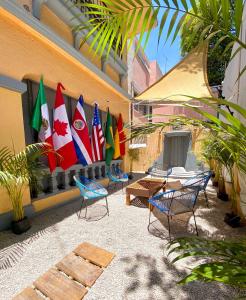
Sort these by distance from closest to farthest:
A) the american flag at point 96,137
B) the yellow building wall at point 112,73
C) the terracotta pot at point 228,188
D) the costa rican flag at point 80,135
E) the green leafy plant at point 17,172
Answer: the green leafy plant at point 17,172, the terracotta pot at point 228,188, the costa rican flag at point 80,135, the american flag at point 96,137, the yellow building wall at point 112,73

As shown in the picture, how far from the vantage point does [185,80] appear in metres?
4.99

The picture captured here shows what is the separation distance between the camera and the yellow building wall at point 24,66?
3.55m

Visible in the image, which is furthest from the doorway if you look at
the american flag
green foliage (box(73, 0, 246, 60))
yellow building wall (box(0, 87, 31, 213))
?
green foliage (box(73, 0, 246, 60))

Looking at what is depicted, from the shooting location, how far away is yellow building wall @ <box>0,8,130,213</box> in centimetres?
355

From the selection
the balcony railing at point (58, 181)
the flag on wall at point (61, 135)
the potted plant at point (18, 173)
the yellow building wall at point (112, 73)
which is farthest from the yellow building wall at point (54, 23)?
the balcony railing at point (58, 181)

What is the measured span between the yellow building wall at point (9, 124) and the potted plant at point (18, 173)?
0.19m

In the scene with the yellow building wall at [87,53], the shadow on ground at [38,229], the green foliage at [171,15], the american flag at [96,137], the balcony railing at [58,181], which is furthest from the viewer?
the american flag at [96,137]

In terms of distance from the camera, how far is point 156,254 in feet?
9.52

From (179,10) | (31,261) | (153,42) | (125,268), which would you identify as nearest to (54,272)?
(31,261)

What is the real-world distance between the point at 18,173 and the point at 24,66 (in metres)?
2.37

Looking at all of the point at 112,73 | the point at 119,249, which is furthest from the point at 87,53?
the point at 119,249

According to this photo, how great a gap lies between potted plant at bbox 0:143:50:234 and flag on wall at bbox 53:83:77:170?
0.95 metres

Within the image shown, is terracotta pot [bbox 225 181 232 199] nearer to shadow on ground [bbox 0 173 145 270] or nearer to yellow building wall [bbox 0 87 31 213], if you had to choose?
shadow on ground [bbox 0 173 145 270]

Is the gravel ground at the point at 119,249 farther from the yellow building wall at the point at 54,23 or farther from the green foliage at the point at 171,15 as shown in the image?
the yellow building wall at the point at 54,23
